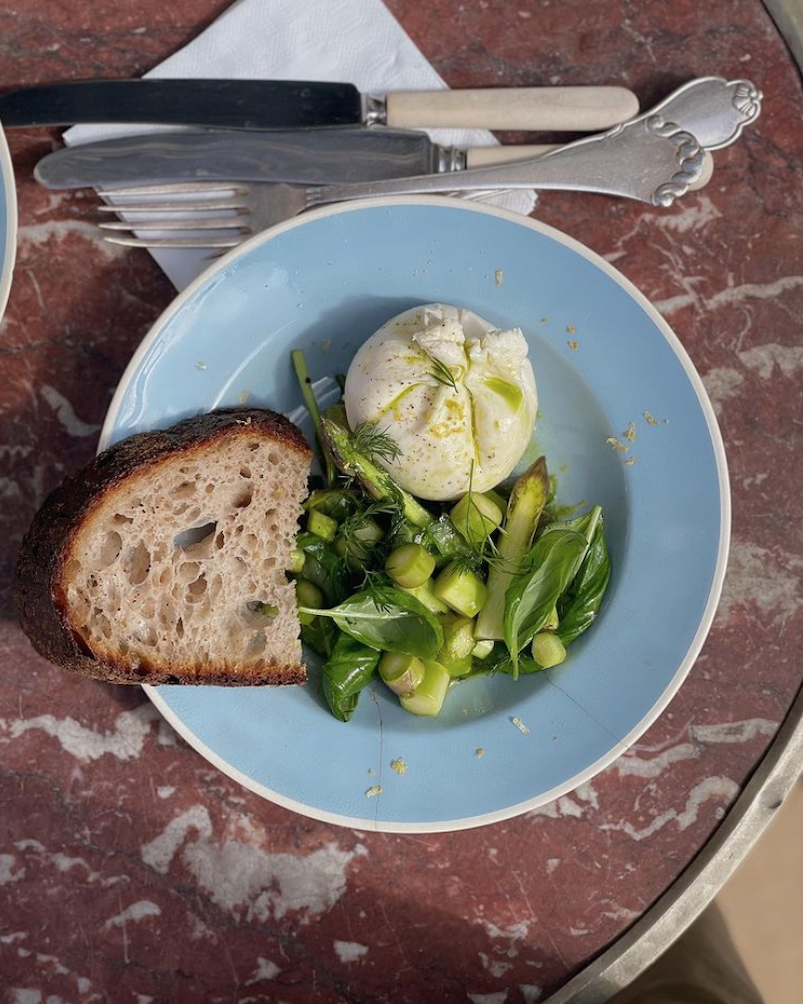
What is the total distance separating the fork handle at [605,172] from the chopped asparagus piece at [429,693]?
0.88 meters

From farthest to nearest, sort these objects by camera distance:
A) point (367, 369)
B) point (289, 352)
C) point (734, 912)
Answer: point (734, 912)
point (289, 352)
point (367, 369)

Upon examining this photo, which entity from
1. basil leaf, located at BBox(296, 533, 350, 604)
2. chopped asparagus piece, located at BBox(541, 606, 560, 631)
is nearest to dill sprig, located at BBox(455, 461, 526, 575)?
chopped asparagus piece, located at BBox(541, 606, 560, 631)

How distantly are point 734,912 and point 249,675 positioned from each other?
1.84 m

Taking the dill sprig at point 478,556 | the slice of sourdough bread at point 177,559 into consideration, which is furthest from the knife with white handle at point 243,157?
the dill sprig at point 478,556

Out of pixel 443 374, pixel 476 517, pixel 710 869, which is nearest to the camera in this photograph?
pixel 443 374

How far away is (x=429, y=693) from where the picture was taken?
1.66m

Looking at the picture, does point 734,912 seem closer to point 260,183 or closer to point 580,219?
point 580,219

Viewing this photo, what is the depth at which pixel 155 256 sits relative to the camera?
1740 mm

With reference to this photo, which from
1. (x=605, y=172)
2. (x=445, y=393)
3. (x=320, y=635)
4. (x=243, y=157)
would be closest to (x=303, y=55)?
(x=243, y=157)

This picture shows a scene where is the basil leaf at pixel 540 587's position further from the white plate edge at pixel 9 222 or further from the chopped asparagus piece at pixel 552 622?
the white plate edge at pixel 9 222

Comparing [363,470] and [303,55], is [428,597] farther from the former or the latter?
[303,55]

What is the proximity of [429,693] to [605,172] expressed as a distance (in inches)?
40.1

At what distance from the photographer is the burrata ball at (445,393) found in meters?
1.56

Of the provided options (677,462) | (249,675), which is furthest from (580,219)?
(249,675)
